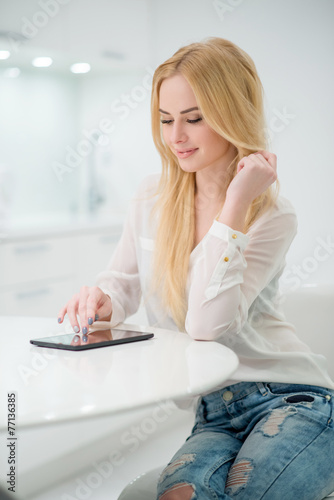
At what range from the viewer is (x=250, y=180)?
1.25m

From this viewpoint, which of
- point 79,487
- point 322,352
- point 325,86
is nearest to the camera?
point 322,352

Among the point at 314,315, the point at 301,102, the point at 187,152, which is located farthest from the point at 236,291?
the point at 301,102

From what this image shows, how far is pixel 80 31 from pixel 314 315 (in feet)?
7.53

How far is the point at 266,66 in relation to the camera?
2799 millimetres

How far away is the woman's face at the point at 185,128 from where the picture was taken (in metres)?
1.36

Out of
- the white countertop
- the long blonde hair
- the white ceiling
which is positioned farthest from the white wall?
the white countertop

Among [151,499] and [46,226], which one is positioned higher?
[46,226]

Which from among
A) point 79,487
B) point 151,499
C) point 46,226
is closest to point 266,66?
point 46,226

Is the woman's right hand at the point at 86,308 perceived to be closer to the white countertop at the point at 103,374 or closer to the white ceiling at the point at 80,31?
the white countertop at the point at 103,374

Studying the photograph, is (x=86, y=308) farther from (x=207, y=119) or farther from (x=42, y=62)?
(x=42, y=62)

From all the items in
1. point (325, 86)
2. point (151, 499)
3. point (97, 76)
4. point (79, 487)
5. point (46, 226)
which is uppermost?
point (97, 76)

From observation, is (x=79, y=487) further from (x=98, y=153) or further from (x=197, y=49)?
(x=98, y=153)

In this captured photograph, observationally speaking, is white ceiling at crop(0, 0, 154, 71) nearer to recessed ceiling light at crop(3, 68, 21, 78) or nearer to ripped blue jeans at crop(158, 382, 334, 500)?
recessed ceiling light at crop(3, 68, 21, 78)

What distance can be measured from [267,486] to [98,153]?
9.67 ft
